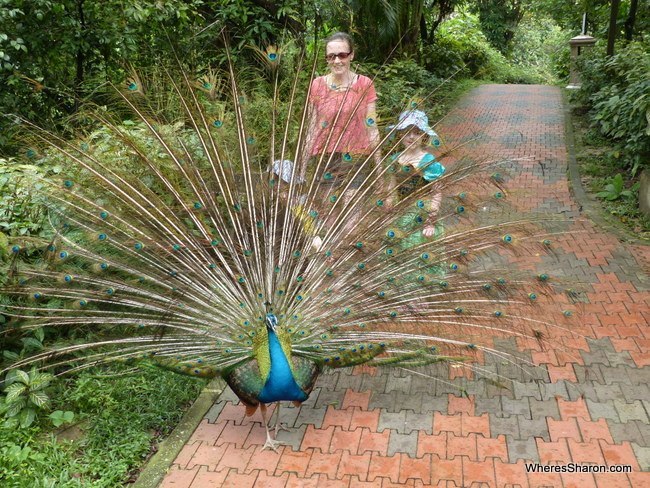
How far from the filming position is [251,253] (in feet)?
14.0

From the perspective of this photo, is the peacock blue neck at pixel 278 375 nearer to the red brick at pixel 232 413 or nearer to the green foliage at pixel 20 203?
the red brick at pixel 232 413

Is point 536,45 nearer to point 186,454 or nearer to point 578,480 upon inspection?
point 578,480

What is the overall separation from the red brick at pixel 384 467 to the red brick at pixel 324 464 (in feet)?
0.67

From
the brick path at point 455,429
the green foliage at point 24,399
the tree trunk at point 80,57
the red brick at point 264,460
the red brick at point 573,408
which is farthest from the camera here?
the tree trunk at point 80,57

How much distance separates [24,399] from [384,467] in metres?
2.28

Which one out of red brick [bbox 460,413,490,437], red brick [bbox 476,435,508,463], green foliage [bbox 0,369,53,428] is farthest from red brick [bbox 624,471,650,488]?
green foliage [bbox 0,369,53,428]

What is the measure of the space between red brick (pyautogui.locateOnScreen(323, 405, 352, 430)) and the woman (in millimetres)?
1528

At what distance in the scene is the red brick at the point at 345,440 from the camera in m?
4.06

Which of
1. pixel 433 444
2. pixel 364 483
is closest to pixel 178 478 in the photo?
pixel 364 483

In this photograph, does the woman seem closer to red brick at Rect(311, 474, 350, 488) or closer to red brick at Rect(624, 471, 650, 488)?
red brick at Rect(311, 474, 350, 488)

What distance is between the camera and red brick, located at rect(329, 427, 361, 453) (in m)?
4.06

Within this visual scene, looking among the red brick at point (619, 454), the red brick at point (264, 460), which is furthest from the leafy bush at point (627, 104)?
the red brick at point (264, 460)

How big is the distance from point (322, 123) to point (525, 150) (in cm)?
880

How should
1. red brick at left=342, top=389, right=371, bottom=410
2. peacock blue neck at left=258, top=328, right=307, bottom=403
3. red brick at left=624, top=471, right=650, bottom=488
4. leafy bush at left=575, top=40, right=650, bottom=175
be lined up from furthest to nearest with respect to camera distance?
leafy bush at left=575, top=40, right=650, bottom=175 < red brick at left=342, top=389, right=371, bottom=410 < peacock blue neck at left=258, top=328, right=307, bottom=403 < red brick at left=624, top=471, right=650, bottom=488
